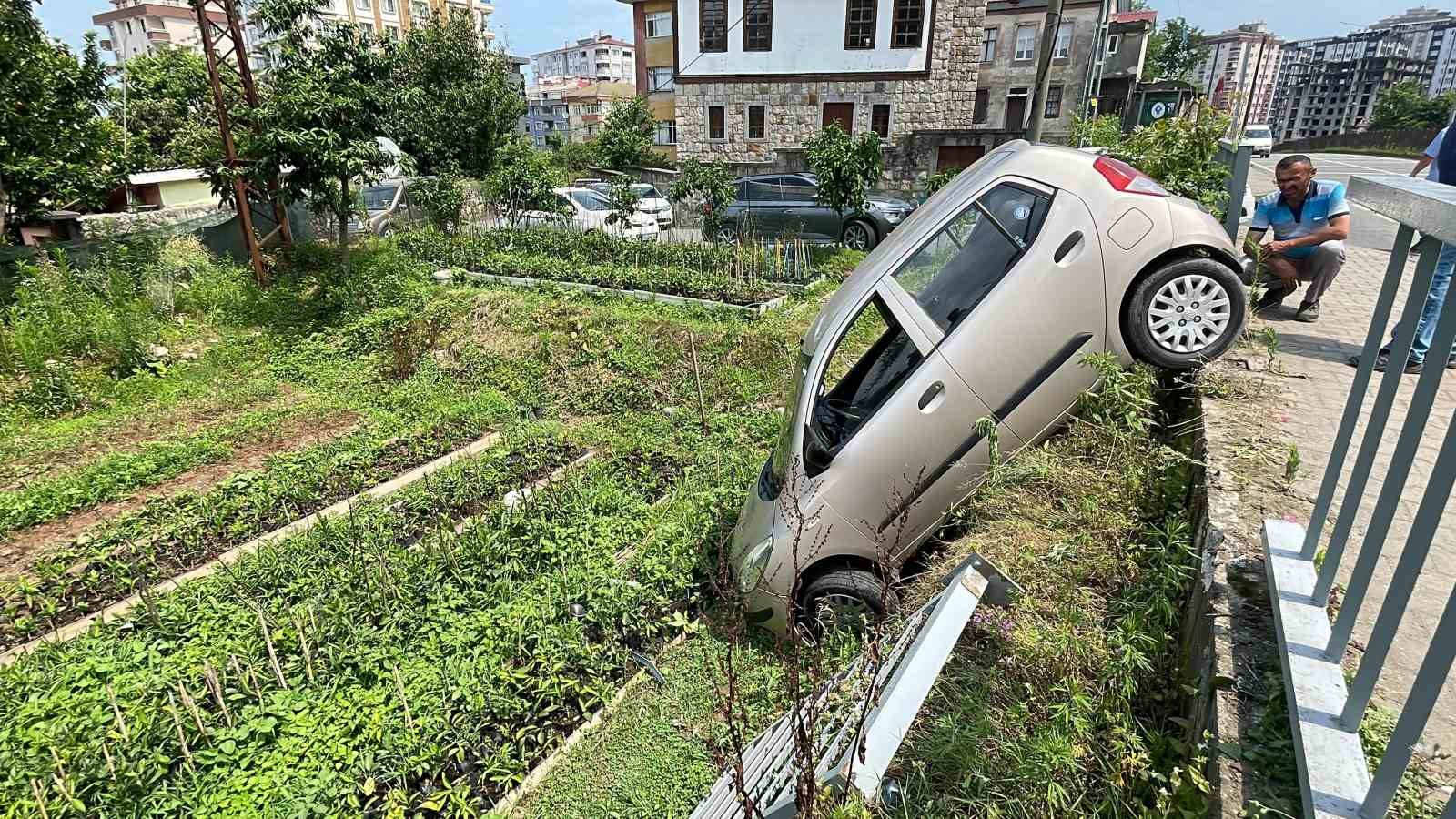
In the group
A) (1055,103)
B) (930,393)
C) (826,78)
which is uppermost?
(826,78)

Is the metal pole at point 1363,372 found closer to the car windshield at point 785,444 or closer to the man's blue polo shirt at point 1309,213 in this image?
the car windshield at point 785,444

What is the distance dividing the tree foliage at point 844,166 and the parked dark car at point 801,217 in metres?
0.82

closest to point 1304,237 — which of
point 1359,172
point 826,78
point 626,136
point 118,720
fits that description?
point 1359,172

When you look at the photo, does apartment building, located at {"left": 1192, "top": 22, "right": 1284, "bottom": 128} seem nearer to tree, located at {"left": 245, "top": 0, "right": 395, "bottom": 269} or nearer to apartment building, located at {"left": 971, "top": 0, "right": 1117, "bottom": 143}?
apartment building, located at {"left": 971, "top": 0, "right": 1117, "bottom": 143}

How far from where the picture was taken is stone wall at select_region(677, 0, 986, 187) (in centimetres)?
2239

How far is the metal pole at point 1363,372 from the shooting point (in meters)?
1.81

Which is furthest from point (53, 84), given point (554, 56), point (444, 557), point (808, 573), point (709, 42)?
point (554, 56)

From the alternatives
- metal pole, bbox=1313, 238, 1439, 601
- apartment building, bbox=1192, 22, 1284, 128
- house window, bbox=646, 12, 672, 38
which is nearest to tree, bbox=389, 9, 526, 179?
house window, bbox=646, 12, 672, 38

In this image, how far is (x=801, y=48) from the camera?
2397 cm

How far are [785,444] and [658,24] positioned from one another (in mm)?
29536

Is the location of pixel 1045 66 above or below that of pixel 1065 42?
below

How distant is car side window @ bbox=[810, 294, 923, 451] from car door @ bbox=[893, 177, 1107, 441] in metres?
0.22

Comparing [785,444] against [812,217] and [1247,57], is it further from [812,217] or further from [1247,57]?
[1247,57]

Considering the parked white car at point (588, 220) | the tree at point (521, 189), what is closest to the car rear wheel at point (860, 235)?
the parked white car at point (588, 220)
